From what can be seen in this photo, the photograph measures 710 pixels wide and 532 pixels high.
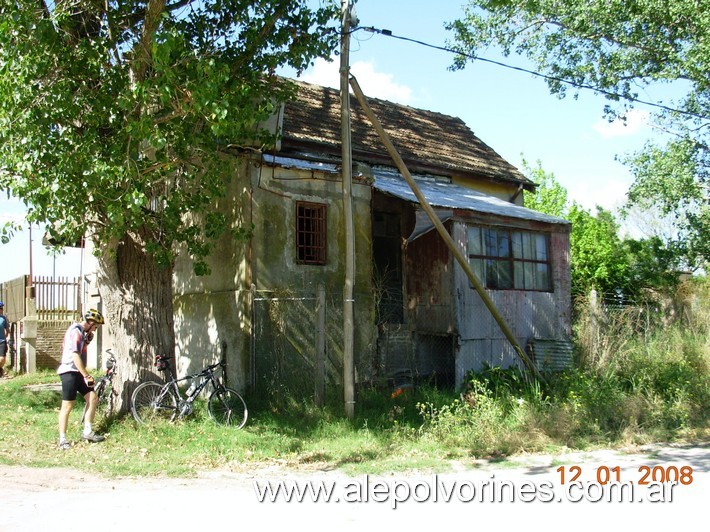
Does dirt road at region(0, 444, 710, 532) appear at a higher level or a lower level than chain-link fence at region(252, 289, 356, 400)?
lower

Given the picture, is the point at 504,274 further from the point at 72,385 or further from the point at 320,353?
the point at 72,385

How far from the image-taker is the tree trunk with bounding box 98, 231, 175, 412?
33.6 feet

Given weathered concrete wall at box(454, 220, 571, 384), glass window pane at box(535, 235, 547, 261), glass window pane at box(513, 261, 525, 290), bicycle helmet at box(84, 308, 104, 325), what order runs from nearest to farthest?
bicycle helmet at box(84, 308, 104, 325) → weathered concrete wall at box(454, 220, 571, 384) → glass window pane at box(513, 261, 525, 290) → glass window pane at box(535, 235, 547, 261)

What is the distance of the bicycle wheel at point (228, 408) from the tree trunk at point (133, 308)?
971 millimetres

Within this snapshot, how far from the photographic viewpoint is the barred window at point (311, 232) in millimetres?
A: 12438

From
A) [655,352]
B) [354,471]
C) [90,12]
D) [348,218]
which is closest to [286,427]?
[354,471]

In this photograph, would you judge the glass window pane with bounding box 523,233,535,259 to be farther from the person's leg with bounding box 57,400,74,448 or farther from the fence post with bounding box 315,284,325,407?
the person's leg with bounding box 57,400,74,448

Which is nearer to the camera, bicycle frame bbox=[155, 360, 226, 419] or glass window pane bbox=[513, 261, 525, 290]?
bicycle frame bbox=[155, 360, 226, 419]

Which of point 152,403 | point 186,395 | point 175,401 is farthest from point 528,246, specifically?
point 152,403

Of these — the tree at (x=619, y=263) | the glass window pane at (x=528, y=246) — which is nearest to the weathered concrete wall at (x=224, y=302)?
the glass window pane at (x=528, y=246)

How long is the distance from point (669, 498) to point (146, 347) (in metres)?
7.24

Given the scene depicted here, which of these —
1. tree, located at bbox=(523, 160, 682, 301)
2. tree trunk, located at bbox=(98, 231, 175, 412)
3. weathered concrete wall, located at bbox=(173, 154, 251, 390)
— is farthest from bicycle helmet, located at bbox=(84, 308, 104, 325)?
tree, located at bbox=(523, 160, 682, 301)

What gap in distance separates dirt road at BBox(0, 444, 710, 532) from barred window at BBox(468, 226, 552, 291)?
201 inches

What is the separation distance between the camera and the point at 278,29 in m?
10.2
